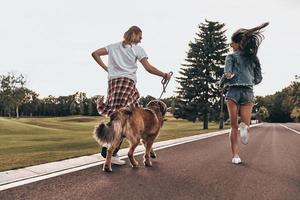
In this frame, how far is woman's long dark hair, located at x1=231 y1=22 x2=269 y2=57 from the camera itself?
6605 mm

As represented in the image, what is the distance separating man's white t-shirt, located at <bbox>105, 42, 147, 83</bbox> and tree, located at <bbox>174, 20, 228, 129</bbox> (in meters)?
37.1

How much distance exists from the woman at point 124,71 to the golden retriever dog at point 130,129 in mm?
346

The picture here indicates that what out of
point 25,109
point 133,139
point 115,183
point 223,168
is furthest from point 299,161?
point 25,109

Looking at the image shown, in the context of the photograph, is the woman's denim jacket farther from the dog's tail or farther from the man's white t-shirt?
the dog's tail

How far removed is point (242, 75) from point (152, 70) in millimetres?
1674

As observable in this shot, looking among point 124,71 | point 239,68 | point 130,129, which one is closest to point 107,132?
point 130,129

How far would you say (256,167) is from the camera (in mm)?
6348

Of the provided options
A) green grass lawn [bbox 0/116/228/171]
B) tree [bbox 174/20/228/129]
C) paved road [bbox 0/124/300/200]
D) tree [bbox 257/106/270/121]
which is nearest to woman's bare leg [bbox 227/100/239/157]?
paved road [bbox 0/124/300/200]

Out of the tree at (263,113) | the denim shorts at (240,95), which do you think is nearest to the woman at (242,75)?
the denim shorts at (240,95)

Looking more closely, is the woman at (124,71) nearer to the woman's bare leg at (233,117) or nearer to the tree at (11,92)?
the woman's bare leg at (233,117)

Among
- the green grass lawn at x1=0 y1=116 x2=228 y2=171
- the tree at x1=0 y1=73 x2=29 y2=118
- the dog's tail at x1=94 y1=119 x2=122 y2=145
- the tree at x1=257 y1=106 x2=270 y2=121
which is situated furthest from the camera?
the tree at x1=257 y1=106 x2=270 y2=121

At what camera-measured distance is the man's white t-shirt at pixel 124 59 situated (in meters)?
6.09

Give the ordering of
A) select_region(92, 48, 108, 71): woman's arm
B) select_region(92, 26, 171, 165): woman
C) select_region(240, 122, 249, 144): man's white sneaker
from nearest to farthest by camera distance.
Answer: select_region(92, 26, 171, 165): woman
select_region(92, 48, 108, 71): woman's arm
select_region(240, 122, 249, 144): man's white sneaker

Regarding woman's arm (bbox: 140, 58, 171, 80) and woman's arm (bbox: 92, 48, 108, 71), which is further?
woman's arm (bbox: 92, 48, 108, 71)
